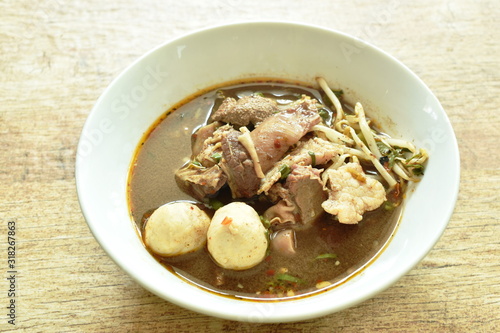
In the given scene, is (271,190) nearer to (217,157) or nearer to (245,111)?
(217,157)

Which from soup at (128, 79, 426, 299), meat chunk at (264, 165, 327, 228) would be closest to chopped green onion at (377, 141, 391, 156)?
soup at (128, 79, 426, 299)

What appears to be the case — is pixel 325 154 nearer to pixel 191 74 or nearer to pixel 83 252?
pixel 191 74

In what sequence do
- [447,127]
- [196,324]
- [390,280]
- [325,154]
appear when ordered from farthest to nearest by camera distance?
[325,154], [447,127], [196,324], [390,280]

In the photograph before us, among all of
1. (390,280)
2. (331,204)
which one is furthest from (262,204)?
(390,280)

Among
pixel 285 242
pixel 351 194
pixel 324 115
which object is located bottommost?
pixel 285 242

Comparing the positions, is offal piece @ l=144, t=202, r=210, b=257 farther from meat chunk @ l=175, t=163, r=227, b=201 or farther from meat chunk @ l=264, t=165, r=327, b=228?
meat chunk @ l=264, t=165, r=327, b=228

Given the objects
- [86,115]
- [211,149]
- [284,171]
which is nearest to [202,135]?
[211,149]
